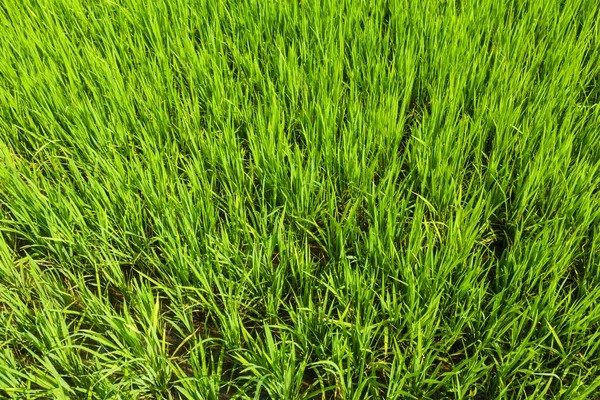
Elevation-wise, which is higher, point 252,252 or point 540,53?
point 540,53

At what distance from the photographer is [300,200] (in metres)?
1.44

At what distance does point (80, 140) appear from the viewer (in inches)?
61.9

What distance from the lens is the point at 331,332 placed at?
1152 millimetres

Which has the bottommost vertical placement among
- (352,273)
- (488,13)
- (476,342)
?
(476,342)

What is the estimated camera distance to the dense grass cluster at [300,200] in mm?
1174

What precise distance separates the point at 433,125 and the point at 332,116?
1.01ft

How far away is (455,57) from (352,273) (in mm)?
931

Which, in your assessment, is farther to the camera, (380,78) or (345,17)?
(345,17)

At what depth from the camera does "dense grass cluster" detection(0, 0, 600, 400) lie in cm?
117

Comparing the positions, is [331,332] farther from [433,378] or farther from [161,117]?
[161,117]

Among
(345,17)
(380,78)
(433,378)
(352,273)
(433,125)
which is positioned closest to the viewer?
(433,378)

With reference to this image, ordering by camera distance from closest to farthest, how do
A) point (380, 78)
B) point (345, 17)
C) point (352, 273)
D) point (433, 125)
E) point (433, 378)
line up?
point (433, 378), point (352, 273), point (433, 125), point (380, 78), point (345, 17)

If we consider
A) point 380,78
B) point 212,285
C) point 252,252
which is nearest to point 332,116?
point 380,78

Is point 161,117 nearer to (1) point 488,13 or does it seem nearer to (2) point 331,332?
(2) point 331,332
